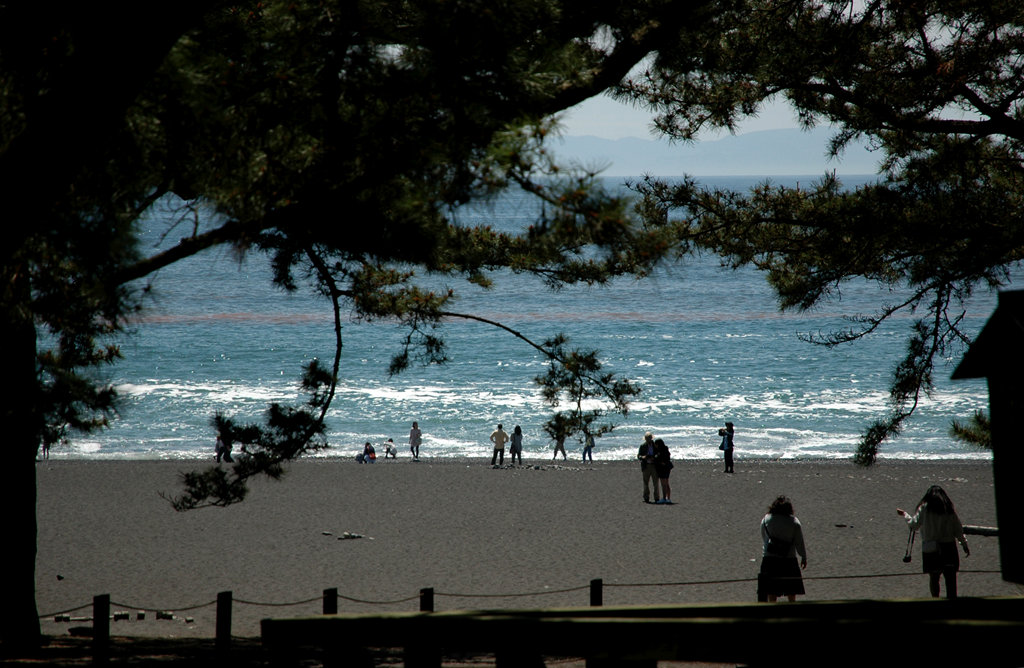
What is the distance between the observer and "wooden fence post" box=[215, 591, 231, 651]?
6.62 metres

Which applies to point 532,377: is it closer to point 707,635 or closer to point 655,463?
point 655,463

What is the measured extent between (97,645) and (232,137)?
4.17m

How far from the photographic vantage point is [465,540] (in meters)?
13.7

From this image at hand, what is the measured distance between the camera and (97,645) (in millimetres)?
6426

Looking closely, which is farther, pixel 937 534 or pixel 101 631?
pixel 937 534

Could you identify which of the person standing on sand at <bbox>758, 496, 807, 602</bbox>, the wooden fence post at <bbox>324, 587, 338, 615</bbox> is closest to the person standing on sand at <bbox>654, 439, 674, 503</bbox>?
the person standing on sand at <bbox>758, 496, 807, 602</bbox>

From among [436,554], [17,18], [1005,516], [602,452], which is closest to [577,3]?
[17,18]

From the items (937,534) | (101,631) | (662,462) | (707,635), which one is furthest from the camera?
(662,462)

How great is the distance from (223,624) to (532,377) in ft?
107

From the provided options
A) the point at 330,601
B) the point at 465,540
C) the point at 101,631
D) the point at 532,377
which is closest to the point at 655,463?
the point at 465,540

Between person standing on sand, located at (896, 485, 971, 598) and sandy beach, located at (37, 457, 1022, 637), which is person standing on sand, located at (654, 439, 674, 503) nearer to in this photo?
sandy beach, located at (37, 457, 1022, 637)

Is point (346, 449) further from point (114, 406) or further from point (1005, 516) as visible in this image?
point (1005, 516)

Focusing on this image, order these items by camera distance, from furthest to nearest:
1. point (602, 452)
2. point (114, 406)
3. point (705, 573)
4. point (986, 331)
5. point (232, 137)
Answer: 1. point (602, 452)
2. point (705, 573)
3. point (114, 406)
4. point (232, 137)
5. point (986, 331)

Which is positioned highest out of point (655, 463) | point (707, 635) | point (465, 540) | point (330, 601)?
point (707, 635)
